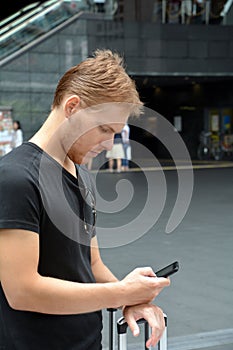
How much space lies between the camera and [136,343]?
282 cm

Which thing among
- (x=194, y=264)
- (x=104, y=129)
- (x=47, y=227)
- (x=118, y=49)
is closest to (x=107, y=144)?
(x=104, y=129)

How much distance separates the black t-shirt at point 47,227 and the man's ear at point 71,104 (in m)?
0.12

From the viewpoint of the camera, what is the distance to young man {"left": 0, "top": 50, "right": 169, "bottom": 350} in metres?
1.07

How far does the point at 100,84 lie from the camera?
1142mm

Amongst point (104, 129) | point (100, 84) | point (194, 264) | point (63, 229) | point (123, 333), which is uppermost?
point (100, 84)

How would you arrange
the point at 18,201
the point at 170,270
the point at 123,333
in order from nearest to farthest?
the point at 18,201 → the point at 170,270 → the point at 123,333

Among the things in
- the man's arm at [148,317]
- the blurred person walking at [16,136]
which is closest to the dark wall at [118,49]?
the blurred person walking at [16,136]

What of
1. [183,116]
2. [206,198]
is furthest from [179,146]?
[183,116]

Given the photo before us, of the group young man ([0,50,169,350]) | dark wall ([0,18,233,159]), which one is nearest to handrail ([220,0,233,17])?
dark wall ([0,18,233,159])

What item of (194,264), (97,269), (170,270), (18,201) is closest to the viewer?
(18,201)

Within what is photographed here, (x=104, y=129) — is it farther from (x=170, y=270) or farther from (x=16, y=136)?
(x=16, y=136)

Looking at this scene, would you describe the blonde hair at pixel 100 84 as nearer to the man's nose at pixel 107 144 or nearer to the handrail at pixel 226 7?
the man's nose at pixel 107 144

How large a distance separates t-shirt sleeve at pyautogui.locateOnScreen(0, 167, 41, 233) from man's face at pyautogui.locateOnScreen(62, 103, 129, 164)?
17cm

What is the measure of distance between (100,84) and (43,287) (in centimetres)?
48
